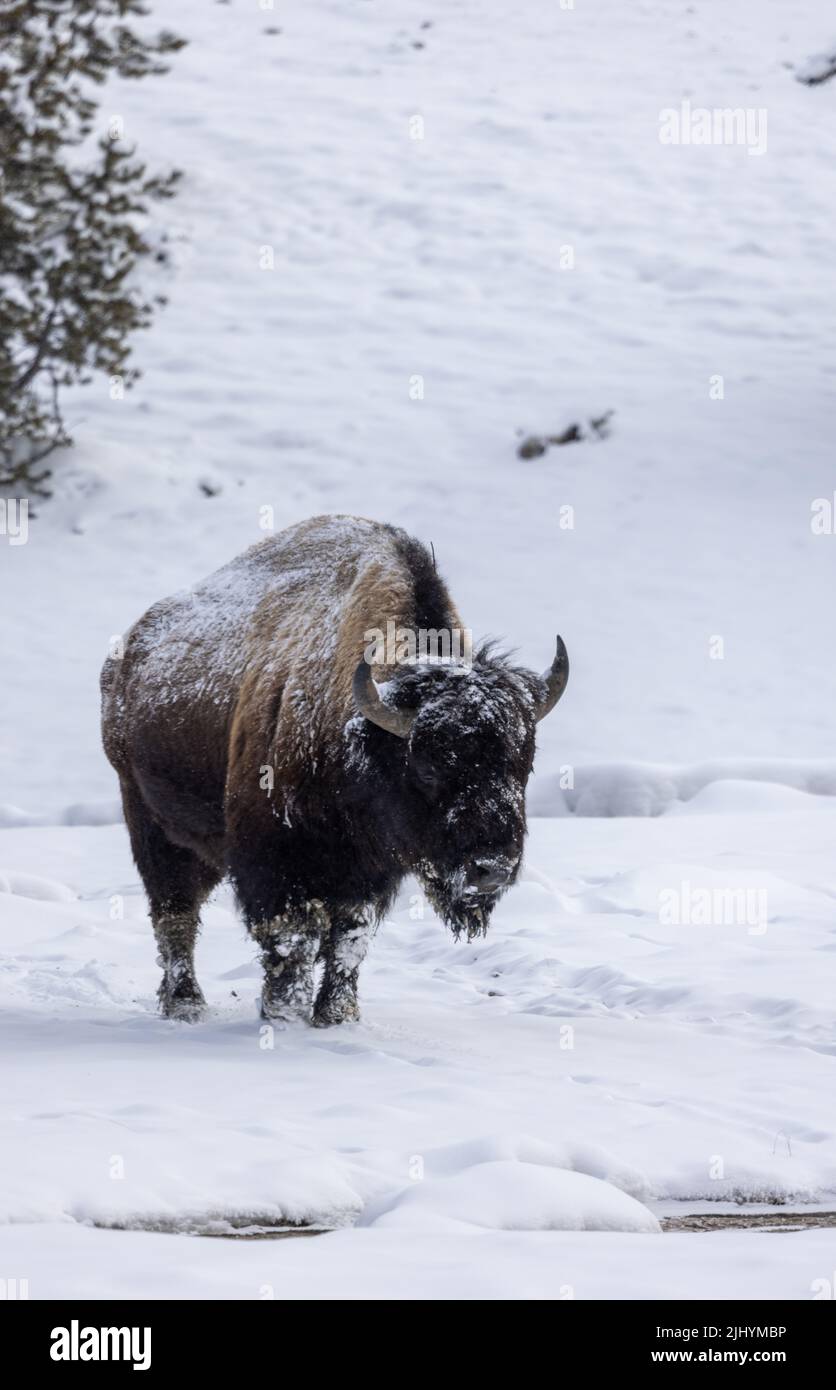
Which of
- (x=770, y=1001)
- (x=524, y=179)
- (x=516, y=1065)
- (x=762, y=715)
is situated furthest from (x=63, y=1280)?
(x=524, y=179)

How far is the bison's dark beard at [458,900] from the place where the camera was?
6.57 metres

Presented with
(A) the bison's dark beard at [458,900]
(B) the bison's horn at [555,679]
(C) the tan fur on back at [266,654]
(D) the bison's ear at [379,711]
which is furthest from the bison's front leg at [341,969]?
(B) the bison's horn at [555,679]

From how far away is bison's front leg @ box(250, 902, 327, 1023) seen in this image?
728 centimetres

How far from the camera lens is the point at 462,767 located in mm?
6605

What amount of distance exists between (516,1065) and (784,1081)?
3.15 ft

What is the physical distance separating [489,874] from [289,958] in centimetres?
128

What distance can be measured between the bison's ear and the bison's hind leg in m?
1.91

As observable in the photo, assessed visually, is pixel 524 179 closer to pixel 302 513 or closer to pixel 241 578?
pixel 302 513

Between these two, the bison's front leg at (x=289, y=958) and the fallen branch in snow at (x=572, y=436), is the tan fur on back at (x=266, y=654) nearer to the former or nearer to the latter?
the bison's front leg at (x=289, y=958)

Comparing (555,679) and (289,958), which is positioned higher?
(555,679)

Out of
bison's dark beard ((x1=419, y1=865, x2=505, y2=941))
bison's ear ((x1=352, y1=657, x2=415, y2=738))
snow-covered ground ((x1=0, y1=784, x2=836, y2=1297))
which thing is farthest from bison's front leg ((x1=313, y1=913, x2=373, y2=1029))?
bison's ear ((x1=352, y1=657, x2=415, y2=738))

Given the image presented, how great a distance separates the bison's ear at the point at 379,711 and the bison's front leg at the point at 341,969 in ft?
3.23

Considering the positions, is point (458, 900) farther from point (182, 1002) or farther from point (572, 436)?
point (572, 436)

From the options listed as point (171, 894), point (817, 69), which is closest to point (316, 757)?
point (171, 894)
